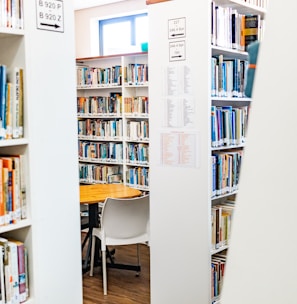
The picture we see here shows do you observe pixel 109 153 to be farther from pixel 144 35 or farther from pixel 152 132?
pixel 152 132

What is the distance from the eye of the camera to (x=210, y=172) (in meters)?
3.06

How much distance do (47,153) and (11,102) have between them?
0.28m

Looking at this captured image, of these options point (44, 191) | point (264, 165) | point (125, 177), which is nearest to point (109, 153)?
point (125, 177)

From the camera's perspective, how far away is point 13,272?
1.97 meters

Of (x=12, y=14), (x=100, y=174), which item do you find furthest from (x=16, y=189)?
(x=100, y=174)

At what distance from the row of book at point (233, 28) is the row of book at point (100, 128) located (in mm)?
2480

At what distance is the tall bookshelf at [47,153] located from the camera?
1.97m

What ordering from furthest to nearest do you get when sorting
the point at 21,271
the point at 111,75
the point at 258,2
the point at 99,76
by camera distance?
the point at 99,76
the point at 111,75
the point at 258,2
the point at 21,271

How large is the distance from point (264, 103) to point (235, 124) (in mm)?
2864

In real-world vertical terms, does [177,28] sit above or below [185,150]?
above

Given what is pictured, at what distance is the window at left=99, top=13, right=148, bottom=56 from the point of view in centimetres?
644

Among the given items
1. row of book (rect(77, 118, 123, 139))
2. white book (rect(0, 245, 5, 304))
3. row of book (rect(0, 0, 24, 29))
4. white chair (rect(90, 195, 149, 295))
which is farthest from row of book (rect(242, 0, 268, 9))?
white book (rect(0, 245, 5, 304))

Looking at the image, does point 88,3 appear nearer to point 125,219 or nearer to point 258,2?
point 258,2

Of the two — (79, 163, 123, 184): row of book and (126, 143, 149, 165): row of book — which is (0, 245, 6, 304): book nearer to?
(126, 143, 149, 165): row of book
